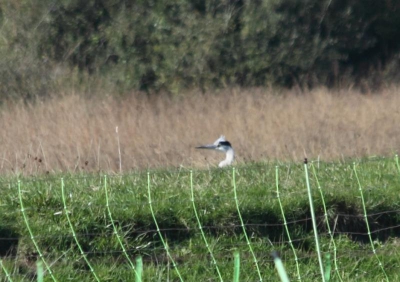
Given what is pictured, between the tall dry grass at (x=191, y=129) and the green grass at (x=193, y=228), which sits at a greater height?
the green grass at (x=193, y=228)

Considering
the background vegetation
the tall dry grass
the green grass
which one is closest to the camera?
the green grass

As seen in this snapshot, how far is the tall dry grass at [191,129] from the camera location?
1005 cm

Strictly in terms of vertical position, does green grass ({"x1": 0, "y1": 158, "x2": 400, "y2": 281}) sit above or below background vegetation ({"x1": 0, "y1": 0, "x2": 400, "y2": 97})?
above

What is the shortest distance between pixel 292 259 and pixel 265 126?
611 centimetres

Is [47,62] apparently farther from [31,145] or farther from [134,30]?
[31,145]

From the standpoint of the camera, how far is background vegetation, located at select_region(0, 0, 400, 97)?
16.4m

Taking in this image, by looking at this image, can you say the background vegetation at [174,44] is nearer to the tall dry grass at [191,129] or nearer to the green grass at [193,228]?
the tall dry grass at [191,129]

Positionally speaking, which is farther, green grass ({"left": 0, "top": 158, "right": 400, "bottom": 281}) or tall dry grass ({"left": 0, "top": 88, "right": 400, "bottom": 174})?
tall dry grass ({"left": 0, "top": 88, "right": 400, "bottom": 174})

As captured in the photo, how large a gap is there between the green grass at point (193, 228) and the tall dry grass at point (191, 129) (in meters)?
2.39

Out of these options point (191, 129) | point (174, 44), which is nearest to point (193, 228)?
point (191, 129)

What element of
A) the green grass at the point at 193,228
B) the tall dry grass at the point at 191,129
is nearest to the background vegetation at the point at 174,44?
the tall dry grass at the point at 191,129

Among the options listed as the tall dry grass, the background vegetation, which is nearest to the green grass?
the tall dry grass

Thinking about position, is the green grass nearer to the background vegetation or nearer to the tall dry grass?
the tall dry grass

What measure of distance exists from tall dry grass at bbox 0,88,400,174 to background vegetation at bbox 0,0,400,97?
2597mm
